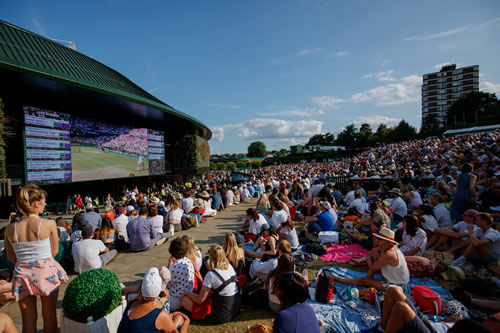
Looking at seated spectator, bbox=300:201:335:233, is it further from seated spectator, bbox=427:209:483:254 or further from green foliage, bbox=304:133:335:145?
green foliage, bbox=304:133:335:145

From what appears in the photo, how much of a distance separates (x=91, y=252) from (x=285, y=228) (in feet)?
13.7

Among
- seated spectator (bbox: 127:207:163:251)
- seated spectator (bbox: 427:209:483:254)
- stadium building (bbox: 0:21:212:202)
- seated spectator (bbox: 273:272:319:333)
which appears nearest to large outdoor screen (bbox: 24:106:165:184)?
stadium building (bbox: 0:21:212:202)

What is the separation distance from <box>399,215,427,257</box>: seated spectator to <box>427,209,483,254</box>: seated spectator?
2.94 ft

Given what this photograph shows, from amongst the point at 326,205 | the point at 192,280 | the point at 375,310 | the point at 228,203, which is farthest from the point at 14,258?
the point at 228,203

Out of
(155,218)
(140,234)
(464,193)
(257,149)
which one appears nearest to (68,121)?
(155,218)

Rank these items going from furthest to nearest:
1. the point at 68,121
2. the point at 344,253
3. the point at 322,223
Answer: the point at 68,121 → the point at 322,223 → the point at 344,253

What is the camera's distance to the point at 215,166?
66.3 metres

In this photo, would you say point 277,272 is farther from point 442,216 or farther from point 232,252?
point 442,216

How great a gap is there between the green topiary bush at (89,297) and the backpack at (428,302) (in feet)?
13.5

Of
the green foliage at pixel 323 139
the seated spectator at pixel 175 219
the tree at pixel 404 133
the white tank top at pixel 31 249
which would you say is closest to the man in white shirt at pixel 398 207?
the seated spectator at pixel 175 219

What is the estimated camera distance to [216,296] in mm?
3445

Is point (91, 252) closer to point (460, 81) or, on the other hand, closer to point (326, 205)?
point (326, 205)

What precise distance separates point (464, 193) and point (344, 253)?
3615mm

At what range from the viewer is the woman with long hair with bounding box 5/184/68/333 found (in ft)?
8.86
